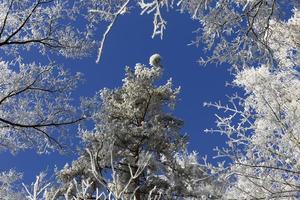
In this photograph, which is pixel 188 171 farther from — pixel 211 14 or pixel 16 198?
pixel 211 14

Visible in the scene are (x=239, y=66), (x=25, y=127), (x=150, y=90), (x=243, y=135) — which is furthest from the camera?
(x=150, y=90)

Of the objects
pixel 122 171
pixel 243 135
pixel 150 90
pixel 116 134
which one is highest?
pixel 150 90

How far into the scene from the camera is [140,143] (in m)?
15.0

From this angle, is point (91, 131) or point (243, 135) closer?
point (243, 135)

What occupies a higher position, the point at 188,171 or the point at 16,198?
the point at 188,171

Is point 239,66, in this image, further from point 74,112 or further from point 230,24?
point 74,112

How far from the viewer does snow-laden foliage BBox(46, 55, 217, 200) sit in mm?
14180

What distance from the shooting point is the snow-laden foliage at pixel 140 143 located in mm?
14180

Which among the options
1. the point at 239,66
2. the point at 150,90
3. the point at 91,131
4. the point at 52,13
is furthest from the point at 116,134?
the point at 239,66

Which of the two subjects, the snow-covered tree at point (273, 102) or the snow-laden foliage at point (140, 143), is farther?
the snow-laden foliage at point (140, 143)

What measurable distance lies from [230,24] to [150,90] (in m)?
10.1

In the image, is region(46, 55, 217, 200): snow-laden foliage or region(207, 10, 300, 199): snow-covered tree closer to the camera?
region(207, 10, 300, 199): snow-covered tree

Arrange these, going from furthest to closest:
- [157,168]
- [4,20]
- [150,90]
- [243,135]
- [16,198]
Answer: [150,90] < [157,168] < [16,198] < [4,20] < [243,135]

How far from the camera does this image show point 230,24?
6477 millimetres
